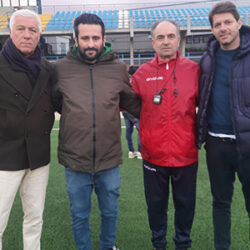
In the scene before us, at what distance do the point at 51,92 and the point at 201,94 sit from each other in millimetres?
1186

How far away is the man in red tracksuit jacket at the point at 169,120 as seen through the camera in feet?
6.75

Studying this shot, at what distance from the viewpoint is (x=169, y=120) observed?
81.5 inches

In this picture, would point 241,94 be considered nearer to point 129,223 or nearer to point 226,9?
point 226,9

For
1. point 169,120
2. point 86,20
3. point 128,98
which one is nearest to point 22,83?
point 86,20

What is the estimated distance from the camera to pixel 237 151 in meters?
1.94

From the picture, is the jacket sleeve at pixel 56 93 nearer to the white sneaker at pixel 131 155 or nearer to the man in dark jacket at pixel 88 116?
the man in dark jacket at pixel 88 116

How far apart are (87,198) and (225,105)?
1.32m

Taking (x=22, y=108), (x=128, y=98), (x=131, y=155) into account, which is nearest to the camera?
(x=22, y=108)

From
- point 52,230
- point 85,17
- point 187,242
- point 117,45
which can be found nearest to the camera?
point 85,17

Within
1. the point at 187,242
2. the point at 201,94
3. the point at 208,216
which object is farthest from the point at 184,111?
the point at 208,216

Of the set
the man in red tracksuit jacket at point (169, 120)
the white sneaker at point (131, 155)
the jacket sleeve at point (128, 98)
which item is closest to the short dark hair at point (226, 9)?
the man in red tracksuit jacket at point (169, 120)

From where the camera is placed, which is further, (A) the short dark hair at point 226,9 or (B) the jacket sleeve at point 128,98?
(B) the jacket sleeve at point 128,98

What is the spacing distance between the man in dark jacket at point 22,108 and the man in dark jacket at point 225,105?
1247 millimetres

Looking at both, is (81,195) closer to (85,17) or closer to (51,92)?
(51,92)
